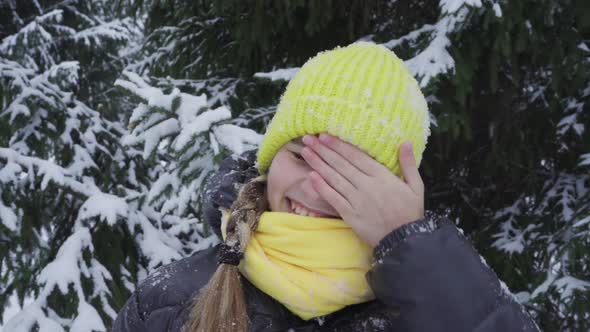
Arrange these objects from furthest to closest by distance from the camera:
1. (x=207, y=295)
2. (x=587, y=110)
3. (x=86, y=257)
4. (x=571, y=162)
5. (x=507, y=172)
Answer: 1. (x=507, y=172)
2. (x=571, y=162)
3. (x=587, y=110)
4. (x=86, y=257)
5. (x=207, y=295)

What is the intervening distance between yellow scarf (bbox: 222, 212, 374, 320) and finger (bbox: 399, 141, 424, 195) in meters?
0.20

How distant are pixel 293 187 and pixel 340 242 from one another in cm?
19

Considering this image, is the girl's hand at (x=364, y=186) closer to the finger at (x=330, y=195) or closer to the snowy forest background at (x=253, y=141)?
the finger at (x=330, y=195)

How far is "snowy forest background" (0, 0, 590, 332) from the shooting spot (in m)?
3.00

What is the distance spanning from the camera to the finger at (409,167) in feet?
4.32

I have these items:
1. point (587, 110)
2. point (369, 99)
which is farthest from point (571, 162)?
point (369, 99)

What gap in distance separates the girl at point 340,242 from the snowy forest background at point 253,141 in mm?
916

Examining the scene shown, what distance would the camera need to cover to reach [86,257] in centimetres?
329

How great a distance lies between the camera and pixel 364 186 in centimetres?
130

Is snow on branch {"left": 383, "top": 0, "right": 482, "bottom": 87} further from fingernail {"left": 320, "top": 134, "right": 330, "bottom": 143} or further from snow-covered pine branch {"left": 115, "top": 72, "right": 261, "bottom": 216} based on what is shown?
fingernail {"left": 320, "top": 134, "right": 330, "bottom": 143}

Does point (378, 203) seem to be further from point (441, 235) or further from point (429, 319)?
point (429, 319)

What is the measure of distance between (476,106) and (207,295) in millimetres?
3625

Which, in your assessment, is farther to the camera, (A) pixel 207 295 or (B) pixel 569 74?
(B) pixel 569 74

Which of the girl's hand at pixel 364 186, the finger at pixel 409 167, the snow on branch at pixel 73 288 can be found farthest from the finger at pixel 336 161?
the snow on branch at pixel 73 288
